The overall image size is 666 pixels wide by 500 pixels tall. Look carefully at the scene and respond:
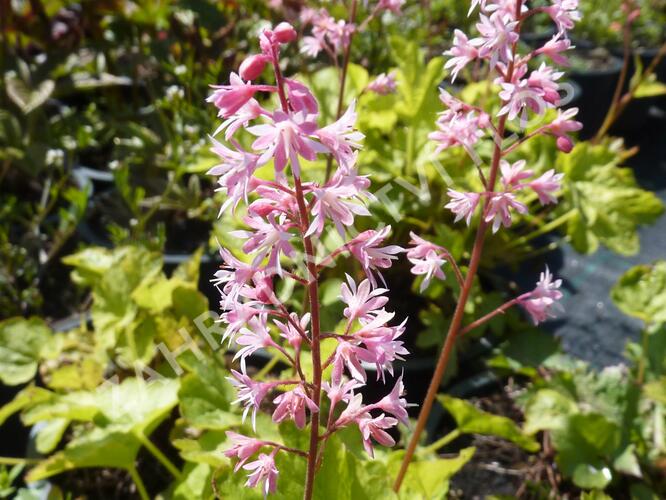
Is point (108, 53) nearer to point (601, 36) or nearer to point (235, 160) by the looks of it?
point (235, 160)

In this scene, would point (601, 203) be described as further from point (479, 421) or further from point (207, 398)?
point (207, 398)

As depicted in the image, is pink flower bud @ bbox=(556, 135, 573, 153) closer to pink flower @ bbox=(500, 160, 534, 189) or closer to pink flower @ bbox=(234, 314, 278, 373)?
pink flower @ bbox=(500, 160, 534, 189)

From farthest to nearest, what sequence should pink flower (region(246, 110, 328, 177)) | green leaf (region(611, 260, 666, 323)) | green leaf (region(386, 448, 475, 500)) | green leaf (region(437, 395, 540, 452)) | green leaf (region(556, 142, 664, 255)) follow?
green leaf (region(556, 142, 664, 255))
green leaf (region(611, 260, 666, 323))
green leaf (region(437, 395, 540, 452))
green leaf (region(386, 448, 475, 500))
pink flower (region(246, 110, 328, 177))

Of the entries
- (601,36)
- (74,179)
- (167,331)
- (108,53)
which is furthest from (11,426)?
(601,36)

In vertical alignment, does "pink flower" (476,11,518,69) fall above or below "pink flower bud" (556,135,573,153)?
above

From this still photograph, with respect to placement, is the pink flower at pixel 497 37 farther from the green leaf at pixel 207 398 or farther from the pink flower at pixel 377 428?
the green leaf at pixel 207 398

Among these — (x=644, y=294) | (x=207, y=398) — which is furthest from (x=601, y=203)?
(x=207, y=398)

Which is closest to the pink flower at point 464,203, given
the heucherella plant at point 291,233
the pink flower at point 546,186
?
the pink flower at point 546,186

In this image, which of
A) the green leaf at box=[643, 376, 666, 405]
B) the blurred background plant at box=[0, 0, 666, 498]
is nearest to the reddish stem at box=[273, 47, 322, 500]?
the blurred background plant at box=[0, 0, 666, 498]
